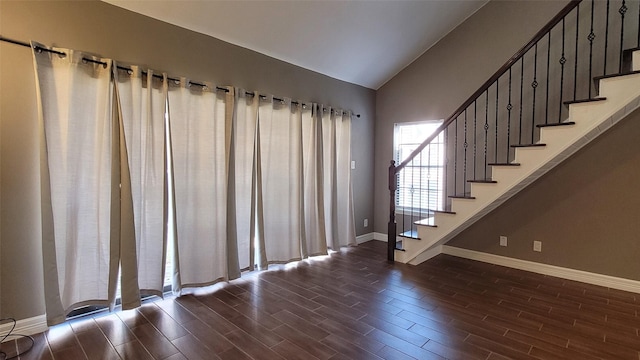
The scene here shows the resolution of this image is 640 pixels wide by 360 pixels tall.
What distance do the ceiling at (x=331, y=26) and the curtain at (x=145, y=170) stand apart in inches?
27.8

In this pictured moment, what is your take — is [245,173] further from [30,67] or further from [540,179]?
[540,179]

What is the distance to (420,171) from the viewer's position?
15.7 feet

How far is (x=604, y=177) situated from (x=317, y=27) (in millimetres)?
3559

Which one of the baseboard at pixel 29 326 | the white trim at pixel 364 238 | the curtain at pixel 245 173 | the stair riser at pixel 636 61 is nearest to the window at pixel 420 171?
the white trim at pixel 364 238

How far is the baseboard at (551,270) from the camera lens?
3254mm

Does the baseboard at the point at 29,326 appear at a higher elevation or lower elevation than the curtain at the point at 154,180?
lower

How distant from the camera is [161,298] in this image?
2979 mm

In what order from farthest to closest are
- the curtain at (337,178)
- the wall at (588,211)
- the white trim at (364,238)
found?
the white trim at (364,238) < the curtain at (337,178) < the wall at (588,211)

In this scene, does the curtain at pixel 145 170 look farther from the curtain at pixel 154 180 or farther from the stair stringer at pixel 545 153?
the stair stringer at pixel 545 153

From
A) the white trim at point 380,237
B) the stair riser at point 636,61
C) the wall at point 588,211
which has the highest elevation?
the stair riser at point 636,61

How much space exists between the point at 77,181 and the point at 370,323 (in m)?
2.64

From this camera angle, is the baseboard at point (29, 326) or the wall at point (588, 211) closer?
the baseboard at point (29, 326)

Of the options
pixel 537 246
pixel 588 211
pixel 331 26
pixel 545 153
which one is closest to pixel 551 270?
pixel 537 246

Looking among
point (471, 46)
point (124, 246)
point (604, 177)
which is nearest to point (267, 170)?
point (124, 246)
